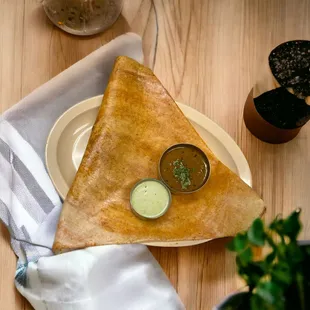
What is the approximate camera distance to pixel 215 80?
4.22 feet

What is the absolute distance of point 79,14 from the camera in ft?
4.15

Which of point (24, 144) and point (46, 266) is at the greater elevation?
point (24, 144)

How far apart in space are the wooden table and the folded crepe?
0.22ft

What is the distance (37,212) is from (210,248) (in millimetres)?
396

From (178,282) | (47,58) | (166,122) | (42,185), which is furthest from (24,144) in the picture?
(178,282)

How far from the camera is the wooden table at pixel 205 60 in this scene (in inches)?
45.9

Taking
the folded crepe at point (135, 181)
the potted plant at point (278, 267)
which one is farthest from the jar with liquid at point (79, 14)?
the potted plant at point (278, 267)

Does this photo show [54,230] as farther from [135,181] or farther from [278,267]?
[278,267]

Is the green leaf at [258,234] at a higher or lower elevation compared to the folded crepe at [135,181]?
higher

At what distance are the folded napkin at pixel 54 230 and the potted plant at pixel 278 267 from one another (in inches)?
15.8

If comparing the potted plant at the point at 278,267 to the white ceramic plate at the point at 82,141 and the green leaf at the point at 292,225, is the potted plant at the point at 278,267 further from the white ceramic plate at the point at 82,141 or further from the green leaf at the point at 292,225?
the white ceramic plate at the point at 82,141

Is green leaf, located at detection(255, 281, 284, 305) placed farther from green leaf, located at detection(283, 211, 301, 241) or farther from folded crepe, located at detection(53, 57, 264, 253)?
folded crepe, located at detection(53, 57, 264, 253)

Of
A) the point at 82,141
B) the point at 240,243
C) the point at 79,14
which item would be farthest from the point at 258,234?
the point at 79,14

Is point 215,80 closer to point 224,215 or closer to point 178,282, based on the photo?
point 224,215
